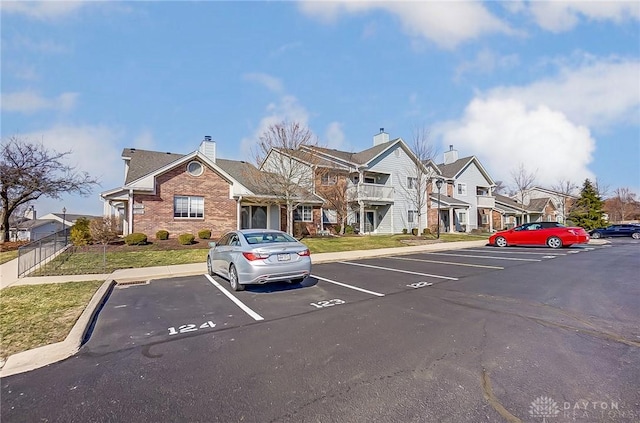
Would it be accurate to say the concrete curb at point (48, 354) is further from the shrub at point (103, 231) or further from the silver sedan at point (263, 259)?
the shrub at point (103, 231)

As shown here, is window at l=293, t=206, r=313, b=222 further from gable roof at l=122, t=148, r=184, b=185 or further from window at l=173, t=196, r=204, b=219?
gable roof at l=122, t=148, r=184, b=185

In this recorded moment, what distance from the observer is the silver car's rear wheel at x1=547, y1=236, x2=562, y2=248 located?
18.4 m

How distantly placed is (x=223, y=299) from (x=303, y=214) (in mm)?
18119

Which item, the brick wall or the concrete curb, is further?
the brick wall

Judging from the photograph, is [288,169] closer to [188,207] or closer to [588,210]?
[188,207]

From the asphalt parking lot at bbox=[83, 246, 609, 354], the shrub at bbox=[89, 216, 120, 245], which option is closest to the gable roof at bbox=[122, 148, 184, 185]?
→ the shrub at bbox=[89, 216, 120, 245]

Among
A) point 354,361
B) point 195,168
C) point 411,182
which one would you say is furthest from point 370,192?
point 354,361

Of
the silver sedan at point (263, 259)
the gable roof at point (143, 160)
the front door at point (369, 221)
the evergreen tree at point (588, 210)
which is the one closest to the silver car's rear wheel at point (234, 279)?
the silver sedan at point (263, 259)

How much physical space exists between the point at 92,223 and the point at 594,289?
852 inches

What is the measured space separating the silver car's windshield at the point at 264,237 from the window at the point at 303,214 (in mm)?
16109

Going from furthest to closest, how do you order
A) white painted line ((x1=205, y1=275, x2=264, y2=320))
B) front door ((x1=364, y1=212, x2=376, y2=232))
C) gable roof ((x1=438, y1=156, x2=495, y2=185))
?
1. gable roof ((x1=438, y1=156, x2=495, y2=185))
2. front door ((x1=364, y1=212, x2=376, y2=232))
3. white painted line ((x1=205, y1=275, x2=264, y2=320))

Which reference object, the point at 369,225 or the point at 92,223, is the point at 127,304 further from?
the point at 369,225

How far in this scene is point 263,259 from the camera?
769 centimetres

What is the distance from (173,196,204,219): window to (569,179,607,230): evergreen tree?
4394cm
